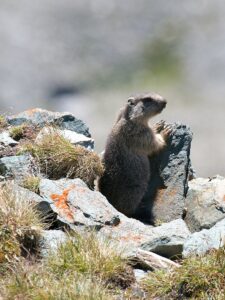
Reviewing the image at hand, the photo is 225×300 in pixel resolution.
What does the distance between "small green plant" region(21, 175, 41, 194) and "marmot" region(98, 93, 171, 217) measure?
11.7ft

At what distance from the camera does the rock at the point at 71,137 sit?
51.8ft

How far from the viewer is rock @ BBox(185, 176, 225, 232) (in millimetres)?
14094

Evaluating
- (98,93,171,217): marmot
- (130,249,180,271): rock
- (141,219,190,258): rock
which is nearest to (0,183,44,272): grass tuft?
(130,249,180,271): rock

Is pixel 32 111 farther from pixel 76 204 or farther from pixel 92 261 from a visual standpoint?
pixel 92 261

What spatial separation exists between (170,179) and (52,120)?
326 centimetres

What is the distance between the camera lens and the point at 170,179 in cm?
1617

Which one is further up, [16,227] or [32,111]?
[32,111]

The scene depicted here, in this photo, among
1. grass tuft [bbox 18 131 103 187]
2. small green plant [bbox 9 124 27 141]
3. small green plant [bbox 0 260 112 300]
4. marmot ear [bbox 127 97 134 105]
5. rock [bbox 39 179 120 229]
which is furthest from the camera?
marmot ear [bbox 127 97 134 105]

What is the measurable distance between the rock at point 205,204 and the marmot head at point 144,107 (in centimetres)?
211

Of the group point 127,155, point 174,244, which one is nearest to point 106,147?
point 127,155

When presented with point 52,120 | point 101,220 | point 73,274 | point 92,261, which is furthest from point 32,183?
point 52,120

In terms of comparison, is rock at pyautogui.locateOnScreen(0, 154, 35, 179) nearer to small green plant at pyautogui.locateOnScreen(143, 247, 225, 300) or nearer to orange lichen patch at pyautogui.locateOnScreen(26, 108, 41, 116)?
orange lichen patch at pyautogui.locateOnScreen(26, 108, 41, 116)

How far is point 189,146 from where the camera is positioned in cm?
1650

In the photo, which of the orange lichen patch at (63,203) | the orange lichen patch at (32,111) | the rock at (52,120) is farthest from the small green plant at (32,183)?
the orange lichen patch at (32,111)
